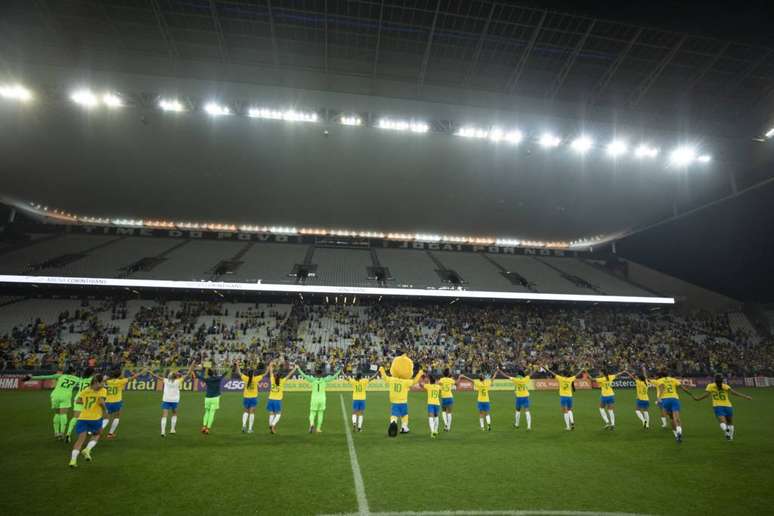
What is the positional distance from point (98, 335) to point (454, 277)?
97.2 feet

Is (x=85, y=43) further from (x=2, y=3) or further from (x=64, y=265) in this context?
(x=64, y=265)

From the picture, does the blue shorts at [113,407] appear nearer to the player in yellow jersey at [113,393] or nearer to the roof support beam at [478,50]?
the player in yellow jersey at [113,393]

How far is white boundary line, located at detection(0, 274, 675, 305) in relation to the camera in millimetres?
28422

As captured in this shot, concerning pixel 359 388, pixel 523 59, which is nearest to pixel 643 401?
pixel 359 388

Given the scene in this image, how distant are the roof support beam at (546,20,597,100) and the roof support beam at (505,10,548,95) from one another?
185cm

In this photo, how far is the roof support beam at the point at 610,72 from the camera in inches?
621

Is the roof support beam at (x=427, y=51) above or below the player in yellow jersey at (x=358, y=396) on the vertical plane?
above

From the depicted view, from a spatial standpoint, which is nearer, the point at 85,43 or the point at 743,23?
the point at 743,23

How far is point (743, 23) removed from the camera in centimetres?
1293

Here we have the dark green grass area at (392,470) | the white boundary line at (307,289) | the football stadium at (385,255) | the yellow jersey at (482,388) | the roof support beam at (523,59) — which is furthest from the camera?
the white boundary line at (307,289)

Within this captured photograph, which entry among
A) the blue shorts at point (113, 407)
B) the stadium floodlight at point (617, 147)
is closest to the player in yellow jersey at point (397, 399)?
the blue shorts at point (113, 407)

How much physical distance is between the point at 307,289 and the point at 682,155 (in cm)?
2768

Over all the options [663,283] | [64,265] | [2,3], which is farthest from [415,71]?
[663,283]

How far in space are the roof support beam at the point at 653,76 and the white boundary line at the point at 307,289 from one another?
17.8 m
